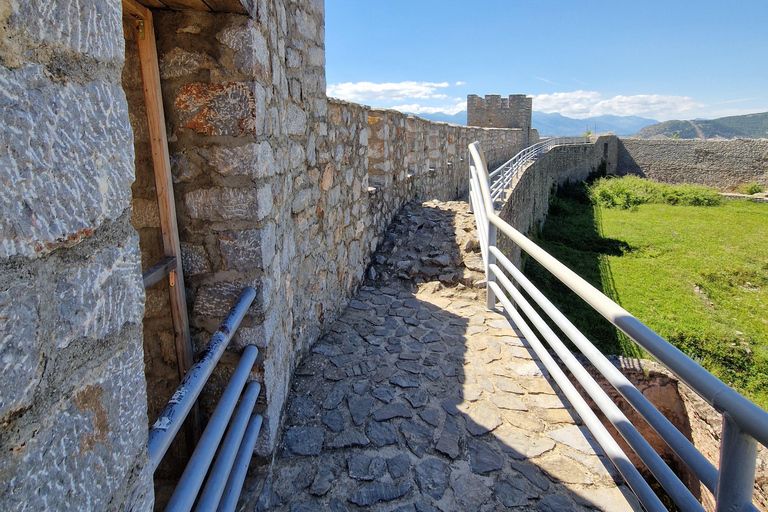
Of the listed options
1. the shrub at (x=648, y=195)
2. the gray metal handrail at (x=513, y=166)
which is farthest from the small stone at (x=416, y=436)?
the shrub at (x=648, y=195)

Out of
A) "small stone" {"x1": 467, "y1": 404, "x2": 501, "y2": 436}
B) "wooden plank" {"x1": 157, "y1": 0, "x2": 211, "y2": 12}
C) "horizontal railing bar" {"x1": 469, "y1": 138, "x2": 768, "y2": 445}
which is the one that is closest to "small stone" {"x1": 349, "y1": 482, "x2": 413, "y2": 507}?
"small stone" {"x1": 467, "y1": 404, "x2": 501, "y2": 436}

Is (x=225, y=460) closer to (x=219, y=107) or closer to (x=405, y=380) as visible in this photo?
(x=219, y=107)

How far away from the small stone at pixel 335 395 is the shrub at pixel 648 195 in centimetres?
2246

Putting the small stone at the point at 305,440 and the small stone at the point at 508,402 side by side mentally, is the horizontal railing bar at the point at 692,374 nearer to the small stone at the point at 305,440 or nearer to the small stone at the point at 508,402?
the small stone at the point at 508,402

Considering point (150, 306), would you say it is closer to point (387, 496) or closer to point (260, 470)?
point (260, 470)

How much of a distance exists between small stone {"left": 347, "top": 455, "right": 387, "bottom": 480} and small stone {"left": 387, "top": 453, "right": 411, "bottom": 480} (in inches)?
1.3

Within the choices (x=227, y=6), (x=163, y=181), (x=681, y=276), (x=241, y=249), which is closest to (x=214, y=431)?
(x=241, y=249)

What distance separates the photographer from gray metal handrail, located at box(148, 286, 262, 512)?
1.18 m

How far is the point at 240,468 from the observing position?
6.05 feet

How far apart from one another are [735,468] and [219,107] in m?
2.11

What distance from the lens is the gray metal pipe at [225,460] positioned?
1.46m

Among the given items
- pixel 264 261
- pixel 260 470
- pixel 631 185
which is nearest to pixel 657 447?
pixel 260 470

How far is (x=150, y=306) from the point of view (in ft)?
6.83

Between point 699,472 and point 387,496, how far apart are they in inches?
50.8
